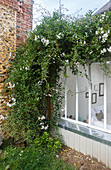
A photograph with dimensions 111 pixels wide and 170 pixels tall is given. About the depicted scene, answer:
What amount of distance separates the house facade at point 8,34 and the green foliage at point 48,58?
0.72 feet

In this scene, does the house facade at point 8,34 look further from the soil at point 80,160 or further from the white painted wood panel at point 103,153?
the white painted wood panel at point 103,153

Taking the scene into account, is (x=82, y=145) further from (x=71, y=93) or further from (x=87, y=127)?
(x=71, y=93)

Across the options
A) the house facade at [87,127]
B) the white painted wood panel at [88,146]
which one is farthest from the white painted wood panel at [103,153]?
the white painted wood panel at [88,146]

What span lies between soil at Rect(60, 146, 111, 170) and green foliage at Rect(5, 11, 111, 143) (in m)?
0.66

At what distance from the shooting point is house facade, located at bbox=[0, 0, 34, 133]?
2.90 meters

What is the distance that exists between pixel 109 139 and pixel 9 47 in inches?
113

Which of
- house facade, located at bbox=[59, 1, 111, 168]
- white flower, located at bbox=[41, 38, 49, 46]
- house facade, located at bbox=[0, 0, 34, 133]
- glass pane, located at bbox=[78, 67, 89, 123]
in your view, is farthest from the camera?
glass pane, located at bbox=[78, 67, 89, 123]

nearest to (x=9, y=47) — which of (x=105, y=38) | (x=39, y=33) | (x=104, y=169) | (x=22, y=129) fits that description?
(x=39, y=33)

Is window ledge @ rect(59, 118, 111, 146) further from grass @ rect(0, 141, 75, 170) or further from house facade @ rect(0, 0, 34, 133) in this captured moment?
house facade @ rect(0, 0, 34, 133)

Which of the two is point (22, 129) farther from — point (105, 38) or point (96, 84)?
point (96, 84)

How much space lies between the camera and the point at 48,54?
2260 mm

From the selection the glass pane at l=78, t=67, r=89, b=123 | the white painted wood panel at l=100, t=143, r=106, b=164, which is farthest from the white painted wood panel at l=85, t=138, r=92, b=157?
the glass pane at l=78, t=67, r=89, b=123

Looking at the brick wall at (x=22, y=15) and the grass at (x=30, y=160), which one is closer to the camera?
the grass at (x=30, y=160)

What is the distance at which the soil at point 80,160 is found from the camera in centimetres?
208
